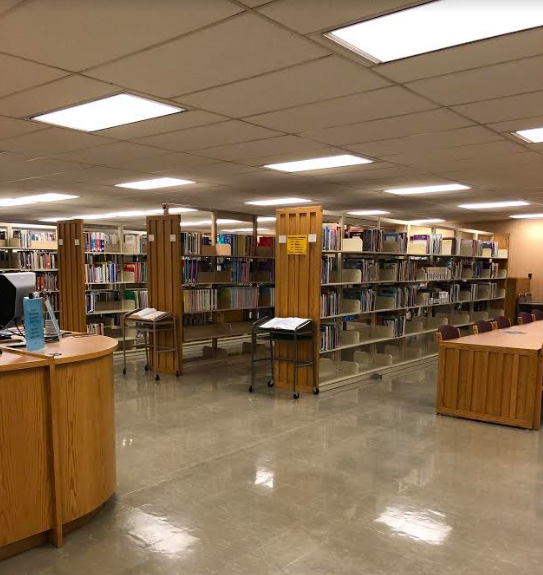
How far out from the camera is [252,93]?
3389 millimetres

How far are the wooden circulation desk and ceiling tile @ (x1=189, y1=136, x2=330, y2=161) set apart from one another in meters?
2.58

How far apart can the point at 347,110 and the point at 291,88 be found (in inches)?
25.5

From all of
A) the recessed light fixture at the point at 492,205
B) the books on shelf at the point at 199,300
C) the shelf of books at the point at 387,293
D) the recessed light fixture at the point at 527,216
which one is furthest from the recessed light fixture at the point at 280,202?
the recessed light fixture at the point at 527,216

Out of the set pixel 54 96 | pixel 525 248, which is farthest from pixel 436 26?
pixel 525 248

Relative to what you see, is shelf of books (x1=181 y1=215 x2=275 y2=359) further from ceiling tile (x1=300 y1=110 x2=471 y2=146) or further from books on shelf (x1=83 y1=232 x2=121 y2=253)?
ceiling tile (x1=300 y1=110 x2=471 y2=146)

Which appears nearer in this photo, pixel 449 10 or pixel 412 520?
pixel 449 10

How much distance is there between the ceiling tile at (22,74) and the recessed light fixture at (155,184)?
366 cm

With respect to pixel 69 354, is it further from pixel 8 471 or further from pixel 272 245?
pixel 272 245

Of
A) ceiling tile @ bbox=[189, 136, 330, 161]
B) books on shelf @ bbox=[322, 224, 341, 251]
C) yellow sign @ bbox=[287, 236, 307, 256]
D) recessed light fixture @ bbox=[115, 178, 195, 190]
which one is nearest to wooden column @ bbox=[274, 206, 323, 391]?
yellow sign @ bbox=[287, 236, 307, 256]

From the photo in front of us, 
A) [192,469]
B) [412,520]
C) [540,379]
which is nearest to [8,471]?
[192,469]

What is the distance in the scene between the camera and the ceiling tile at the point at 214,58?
247 centimetres

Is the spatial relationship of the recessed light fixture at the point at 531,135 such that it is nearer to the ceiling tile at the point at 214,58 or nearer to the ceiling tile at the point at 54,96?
the ceiling tile at the point at 214,58

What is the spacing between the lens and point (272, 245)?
27.7 feet

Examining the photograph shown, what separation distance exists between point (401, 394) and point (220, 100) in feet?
13.9
